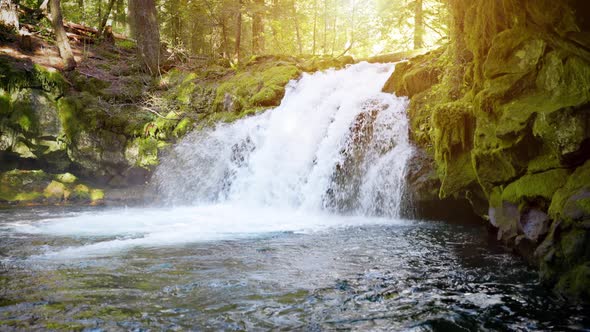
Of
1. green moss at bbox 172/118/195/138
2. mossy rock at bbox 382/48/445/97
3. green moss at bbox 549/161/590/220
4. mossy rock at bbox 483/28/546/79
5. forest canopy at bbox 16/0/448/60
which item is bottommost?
green moss at bbox 549/161/590/220

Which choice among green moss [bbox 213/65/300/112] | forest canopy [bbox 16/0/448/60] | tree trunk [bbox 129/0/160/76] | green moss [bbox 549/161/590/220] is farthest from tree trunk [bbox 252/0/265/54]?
green moss [bbox 549/161/590/220]

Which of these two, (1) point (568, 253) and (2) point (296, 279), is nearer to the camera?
(1) point (568, 253)

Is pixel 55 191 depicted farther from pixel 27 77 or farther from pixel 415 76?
pixel 415 76

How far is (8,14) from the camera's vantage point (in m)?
16.9

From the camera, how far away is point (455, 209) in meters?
9.24

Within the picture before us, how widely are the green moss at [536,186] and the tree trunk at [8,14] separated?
17.4 metres

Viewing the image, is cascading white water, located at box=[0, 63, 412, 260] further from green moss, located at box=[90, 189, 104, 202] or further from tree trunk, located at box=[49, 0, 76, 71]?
tree trunk, located at box=[49, 0, 76, 71]

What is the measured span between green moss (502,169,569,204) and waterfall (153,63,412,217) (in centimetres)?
361

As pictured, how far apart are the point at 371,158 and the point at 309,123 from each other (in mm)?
2789

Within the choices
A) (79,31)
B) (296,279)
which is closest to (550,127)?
(296,279)

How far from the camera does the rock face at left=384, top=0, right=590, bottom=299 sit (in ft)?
15.3

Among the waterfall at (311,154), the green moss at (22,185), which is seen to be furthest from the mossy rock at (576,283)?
the green moss at (22,185)

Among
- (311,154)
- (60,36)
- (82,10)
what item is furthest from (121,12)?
(311,154)

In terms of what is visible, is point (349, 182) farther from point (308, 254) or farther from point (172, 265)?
point (172, 265)
